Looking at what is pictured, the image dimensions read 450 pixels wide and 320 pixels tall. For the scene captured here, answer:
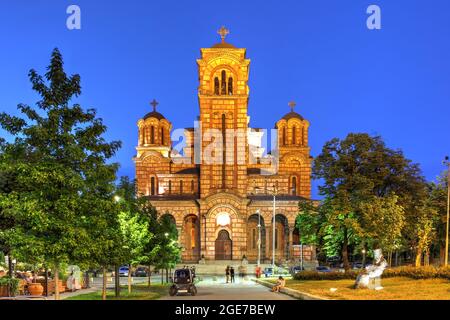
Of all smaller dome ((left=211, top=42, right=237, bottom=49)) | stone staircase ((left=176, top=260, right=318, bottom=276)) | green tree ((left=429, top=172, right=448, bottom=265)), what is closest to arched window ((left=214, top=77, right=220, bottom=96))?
smaller dome ((left=211, top=42, right=237, bottom=49))

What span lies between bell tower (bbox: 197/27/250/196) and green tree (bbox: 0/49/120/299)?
59.8 meters

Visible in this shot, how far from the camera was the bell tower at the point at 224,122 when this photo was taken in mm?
84062

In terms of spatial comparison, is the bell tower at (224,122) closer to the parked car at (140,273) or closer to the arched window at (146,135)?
the parked car at (140,273)

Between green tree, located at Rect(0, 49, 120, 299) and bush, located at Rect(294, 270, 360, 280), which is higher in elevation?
green tree, located at Rect(0, 49, 120, 299)

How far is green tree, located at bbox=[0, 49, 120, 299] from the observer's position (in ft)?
70.8

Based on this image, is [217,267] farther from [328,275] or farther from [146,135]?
[328,275]

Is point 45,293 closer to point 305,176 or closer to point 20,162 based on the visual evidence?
point 20,162

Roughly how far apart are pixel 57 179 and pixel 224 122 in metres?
63.2

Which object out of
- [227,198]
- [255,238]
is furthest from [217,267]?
[255,238]

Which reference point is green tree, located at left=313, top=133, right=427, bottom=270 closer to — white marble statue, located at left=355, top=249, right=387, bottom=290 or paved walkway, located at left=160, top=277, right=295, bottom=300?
paved walkway, located at left=160, top=277, right=295, bottom=300

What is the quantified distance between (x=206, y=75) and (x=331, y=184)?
141 feet

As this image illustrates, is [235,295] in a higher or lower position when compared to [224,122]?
lower

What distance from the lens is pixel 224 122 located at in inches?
3322
